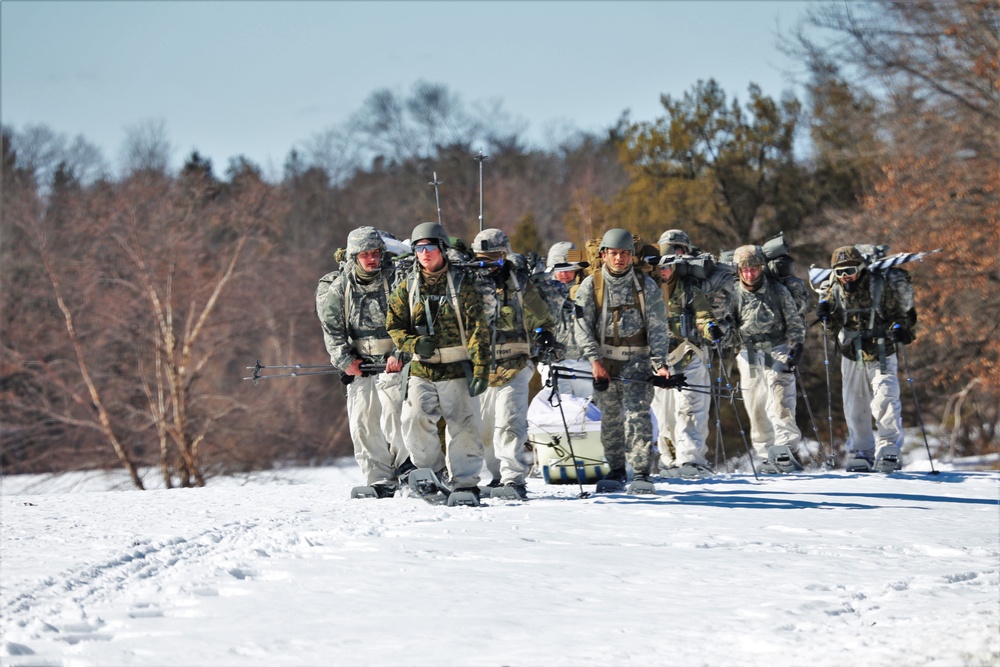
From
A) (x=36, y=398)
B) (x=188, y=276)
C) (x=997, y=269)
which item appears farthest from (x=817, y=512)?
(x=36, y=398)

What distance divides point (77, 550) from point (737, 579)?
157 inches

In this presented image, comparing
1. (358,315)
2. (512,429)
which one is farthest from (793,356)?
(358,315)

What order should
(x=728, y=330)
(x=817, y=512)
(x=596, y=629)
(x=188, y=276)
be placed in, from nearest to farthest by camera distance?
(x=596, y=629), (x=817, y=512), (x=728, y=330), (x=188, y=276)

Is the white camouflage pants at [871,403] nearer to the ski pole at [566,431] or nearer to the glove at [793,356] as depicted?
→ the glove at [793,356]

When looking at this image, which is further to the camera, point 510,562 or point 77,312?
point 77,312

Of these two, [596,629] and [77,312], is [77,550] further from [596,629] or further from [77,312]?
[77,312]

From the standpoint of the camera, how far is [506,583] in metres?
6.92

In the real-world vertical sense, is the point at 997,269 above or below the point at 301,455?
above

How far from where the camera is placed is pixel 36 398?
35.5 meters

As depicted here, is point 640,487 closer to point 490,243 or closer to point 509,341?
point 509,341

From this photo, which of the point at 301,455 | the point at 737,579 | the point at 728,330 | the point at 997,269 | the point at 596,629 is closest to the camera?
the point at 596,629

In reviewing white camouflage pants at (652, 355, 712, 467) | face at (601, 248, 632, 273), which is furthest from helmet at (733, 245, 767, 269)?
face at (601, 248, 632, 273)

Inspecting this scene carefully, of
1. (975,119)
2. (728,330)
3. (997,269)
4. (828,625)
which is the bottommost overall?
(828,625)

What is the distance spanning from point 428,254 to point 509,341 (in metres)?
1.44
